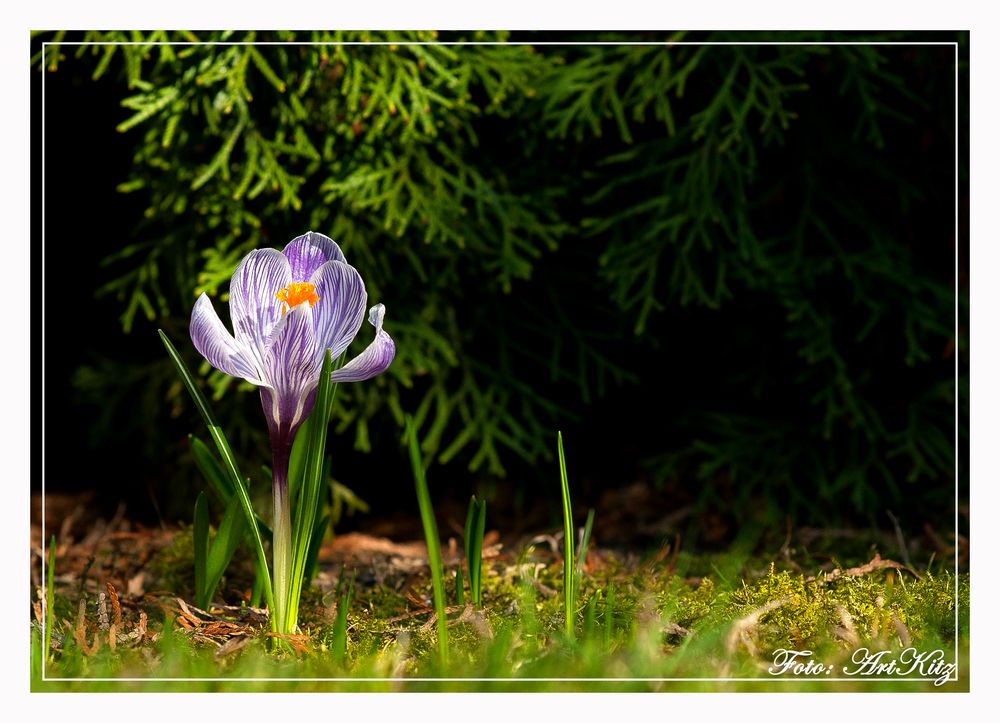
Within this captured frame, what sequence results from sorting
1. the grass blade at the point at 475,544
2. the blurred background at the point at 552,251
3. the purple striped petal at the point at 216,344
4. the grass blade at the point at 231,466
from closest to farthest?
the purple striped petal at the point at 216,344
the grass blade at the point at 231,466
the grass blade at the point at 475,544
the blurred background at the point at 552,251

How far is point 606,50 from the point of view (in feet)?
8.75

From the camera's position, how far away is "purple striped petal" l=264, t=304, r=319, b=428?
150 cm

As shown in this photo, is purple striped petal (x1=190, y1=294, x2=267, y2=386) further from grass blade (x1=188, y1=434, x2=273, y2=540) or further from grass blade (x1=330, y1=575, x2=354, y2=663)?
grass blade (x1=330, y1=575, x2=354, y2=663)

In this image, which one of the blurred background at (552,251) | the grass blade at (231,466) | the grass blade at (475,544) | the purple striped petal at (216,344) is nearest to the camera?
the purple striped petal at (216,344)

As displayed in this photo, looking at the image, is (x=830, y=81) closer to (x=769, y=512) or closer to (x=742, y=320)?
(x=742, y=320)

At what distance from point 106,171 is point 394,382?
1.30 metres

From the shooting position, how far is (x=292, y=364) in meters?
1.54

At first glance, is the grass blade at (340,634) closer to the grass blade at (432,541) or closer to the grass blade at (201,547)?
the grass blade at (432,541)

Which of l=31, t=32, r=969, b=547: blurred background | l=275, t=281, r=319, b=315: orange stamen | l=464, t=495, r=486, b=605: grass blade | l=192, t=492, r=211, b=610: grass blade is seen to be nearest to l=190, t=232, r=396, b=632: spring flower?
l=275, t=281, r=319, b=315: orange stamen

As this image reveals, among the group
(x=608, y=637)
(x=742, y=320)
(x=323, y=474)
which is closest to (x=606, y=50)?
(x=742, y=320)

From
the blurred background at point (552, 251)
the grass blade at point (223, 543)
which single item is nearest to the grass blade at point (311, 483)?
the grass blade at point (223, 543)

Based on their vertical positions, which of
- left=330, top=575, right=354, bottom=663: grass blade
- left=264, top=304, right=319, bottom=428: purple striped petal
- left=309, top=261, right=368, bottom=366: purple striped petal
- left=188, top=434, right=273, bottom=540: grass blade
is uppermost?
left=309, top=261, right=368, bottom=366: purple striped petal

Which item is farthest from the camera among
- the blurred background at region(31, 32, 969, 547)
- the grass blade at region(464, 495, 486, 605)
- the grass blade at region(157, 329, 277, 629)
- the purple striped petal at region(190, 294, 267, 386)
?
the blurred background at region(31, 32, 969, 547)

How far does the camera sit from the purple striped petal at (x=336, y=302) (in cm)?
152
